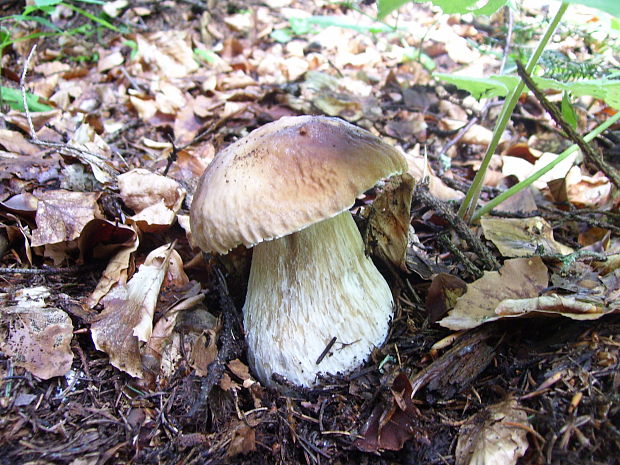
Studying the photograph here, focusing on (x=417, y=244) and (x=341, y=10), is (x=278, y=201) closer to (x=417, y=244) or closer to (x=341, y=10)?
(x=417, y=244)

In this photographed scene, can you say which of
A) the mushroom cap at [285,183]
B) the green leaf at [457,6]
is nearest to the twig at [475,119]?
the green leaf at [457,6]

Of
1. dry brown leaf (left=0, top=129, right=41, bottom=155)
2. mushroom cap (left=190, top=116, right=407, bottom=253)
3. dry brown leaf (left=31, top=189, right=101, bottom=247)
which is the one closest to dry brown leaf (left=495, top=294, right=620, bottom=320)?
mushroom cap (left=190, top=116, right=407, bottom=253)

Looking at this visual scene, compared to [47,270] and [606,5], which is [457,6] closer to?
[606,5]

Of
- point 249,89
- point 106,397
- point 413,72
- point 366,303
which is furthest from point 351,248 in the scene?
point 413,72

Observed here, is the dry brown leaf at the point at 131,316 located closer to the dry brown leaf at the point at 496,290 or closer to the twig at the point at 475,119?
the dry brown leaf at the point at 496,290

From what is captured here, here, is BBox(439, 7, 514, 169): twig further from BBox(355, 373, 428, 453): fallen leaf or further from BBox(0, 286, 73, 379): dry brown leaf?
BBox(0, 286, 73, 379): dry brown leaf
